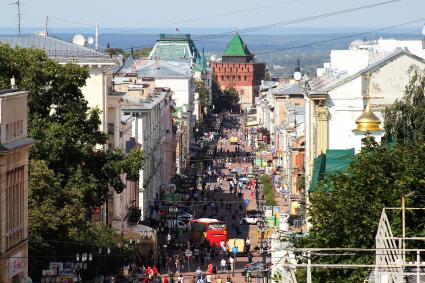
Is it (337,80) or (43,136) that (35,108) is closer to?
(43,136)

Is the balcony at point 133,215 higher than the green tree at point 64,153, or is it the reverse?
the green tree at point 64,153

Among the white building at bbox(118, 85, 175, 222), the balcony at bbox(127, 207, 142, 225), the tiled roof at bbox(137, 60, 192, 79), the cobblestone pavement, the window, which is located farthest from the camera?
the tiled roof at bbox(137, 60, 192, 79)

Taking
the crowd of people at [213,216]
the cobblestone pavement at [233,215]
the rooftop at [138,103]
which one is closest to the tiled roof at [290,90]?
the cobblestone pavement at [233,215]

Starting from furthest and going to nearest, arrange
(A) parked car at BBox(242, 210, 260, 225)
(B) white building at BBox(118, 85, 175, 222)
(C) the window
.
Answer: (A) parked car at BBox(242, 210, 260, 225)
(B) white building at BBox(118, 85, 175, 222)
(C) the window

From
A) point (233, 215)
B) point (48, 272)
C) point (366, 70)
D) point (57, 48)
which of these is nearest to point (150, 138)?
point (233, 215)

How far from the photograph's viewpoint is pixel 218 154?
6521 inches

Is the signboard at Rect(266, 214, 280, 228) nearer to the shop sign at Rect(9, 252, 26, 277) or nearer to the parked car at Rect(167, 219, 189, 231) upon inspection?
the parked car at Rect(167, 219, 189, 231)

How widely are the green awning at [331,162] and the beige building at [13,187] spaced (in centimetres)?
1431

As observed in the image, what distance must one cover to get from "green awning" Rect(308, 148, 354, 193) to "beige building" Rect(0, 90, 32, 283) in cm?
1431

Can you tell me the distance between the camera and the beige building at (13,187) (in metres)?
39.2

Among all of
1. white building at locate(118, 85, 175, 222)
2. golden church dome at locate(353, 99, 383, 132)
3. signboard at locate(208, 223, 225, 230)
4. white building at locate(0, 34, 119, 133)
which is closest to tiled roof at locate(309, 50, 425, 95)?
golden church dome at locate(353, 99, 383, 132)

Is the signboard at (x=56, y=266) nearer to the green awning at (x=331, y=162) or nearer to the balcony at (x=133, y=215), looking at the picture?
the green awning at (x=331, y=162)

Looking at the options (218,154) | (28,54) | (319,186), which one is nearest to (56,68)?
(28,54)

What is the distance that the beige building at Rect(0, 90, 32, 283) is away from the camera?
39156mm
